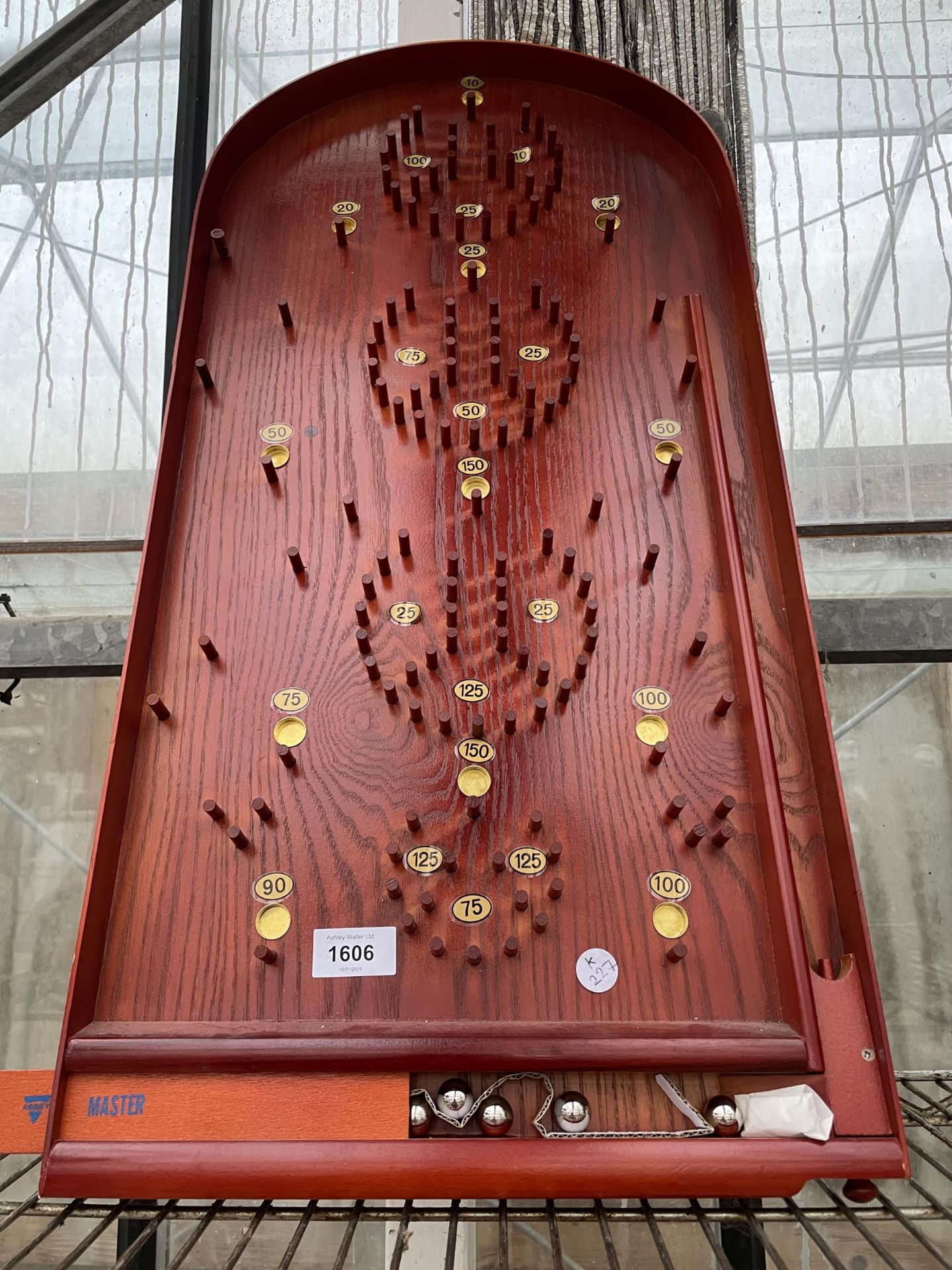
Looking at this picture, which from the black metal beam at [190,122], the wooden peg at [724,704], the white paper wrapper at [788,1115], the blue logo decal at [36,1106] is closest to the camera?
the white paper wrapper at [788,1115]

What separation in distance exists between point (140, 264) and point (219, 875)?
3.22 meters

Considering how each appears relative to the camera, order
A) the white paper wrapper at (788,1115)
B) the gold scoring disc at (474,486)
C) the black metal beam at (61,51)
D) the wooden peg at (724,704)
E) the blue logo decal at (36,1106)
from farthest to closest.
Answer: the black metal beam at (61,51) < the gold scoring disc at (474,486) < the wooden peg at (724,704) < the blue logo decal at (36,1106) < the white paper wrapper at (788,1115)

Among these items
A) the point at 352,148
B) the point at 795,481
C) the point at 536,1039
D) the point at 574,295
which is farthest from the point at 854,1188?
the point at 795,481

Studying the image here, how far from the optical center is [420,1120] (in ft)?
3.82

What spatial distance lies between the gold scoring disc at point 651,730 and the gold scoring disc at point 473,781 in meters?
0.24

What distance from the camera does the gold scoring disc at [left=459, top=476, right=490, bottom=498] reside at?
1.74 meters

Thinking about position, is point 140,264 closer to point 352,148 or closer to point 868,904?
point 352,148

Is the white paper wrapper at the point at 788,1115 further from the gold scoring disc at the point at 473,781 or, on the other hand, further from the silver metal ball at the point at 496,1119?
the gold scoring disc at the point at 473,781

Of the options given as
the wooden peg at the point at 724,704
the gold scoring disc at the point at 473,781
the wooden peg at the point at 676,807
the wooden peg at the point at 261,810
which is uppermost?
the wooden peg at the point at 724,704

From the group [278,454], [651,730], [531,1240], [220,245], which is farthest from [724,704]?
[531,1240]

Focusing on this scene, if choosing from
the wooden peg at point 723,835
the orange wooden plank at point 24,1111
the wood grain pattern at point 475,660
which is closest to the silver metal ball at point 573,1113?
the wood grain pattern at point 475,660

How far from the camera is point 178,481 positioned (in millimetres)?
1777

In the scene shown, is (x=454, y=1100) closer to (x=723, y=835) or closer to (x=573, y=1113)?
(x=573, y=1113)

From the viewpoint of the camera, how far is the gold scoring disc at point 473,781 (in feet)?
4.69
